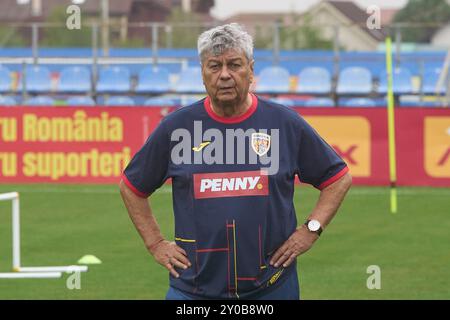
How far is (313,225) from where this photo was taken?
6.21 m

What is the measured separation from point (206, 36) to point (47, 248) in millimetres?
8781

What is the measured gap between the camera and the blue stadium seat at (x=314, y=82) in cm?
3055

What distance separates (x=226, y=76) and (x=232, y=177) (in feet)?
1.65

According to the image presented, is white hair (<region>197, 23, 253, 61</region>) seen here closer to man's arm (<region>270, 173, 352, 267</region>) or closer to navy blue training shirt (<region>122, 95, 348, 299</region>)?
navy blue training shirt (<region>122, 95, 348, 299</region>)

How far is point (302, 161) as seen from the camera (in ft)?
20.4

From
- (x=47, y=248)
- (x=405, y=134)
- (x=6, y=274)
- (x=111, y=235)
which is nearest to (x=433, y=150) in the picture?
(x=405, y=134)

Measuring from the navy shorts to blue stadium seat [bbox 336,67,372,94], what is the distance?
24.2 meters

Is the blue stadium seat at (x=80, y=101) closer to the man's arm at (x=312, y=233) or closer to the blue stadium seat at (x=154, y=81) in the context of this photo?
the blue stadium seat at (x=154, y=81)

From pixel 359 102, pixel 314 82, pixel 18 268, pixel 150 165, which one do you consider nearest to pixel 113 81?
pixel 314 82

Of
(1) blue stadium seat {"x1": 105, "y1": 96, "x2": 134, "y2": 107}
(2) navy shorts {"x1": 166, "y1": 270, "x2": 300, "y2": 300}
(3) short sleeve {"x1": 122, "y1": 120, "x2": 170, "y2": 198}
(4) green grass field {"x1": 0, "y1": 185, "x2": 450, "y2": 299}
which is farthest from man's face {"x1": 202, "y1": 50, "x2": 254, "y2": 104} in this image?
(1) blue stadium seat {"x1": 105, "y1": 96, "x2": 134, "y2": 107}

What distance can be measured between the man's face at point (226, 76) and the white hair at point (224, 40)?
25 mm

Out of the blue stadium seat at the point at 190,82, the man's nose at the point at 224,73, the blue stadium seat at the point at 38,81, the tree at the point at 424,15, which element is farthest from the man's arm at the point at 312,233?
the tree at the point at 424,15

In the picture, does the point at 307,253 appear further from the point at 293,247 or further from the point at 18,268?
the point at 293,247
